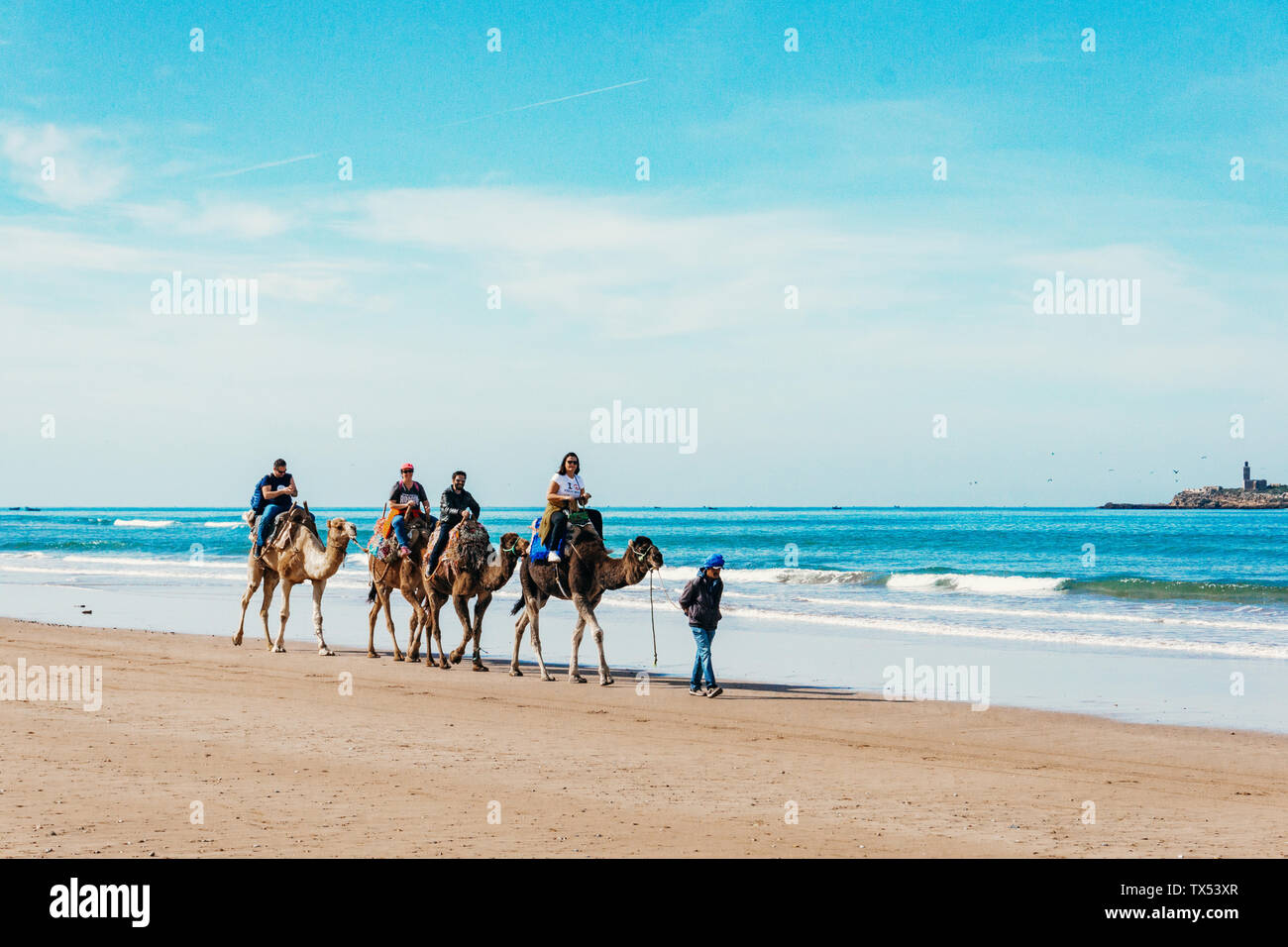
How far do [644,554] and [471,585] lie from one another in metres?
3.44

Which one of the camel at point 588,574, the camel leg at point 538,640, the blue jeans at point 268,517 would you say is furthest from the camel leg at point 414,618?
the camel at point 588,574

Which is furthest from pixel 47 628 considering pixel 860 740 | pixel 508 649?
pixel 860 740

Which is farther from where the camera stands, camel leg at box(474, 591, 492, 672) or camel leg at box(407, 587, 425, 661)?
camel leg at box(407, 587, 425, 661)

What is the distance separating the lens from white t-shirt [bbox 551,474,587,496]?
16453mm

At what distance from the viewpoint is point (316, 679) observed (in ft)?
54.4

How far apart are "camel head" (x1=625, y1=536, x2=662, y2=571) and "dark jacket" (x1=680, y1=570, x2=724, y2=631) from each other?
838 mm

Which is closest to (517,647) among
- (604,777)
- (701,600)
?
(701,600)

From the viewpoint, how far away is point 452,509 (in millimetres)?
18312

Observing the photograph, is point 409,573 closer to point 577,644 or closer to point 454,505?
point 454,505

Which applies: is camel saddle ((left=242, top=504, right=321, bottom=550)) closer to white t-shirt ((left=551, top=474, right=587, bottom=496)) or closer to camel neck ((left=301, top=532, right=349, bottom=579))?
camel neck ((left=301, top=532, right=349, bottom=579))

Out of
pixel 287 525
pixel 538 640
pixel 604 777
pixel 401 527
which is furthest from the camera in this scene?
pixel 287 525

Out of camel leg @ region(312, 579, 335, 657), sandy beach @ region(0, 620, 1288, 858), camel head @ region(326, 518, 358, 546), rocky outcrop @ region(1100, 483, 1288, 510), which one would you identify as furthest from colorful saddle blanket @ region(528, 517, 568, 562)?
rocky outcrop @ region(1100, 483, 1288, 510)

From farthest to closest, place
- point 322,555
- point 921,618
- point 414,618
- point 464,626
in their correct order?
1. point 921,618
2. point 322,555
3. point 414,618
4. point 464,626
